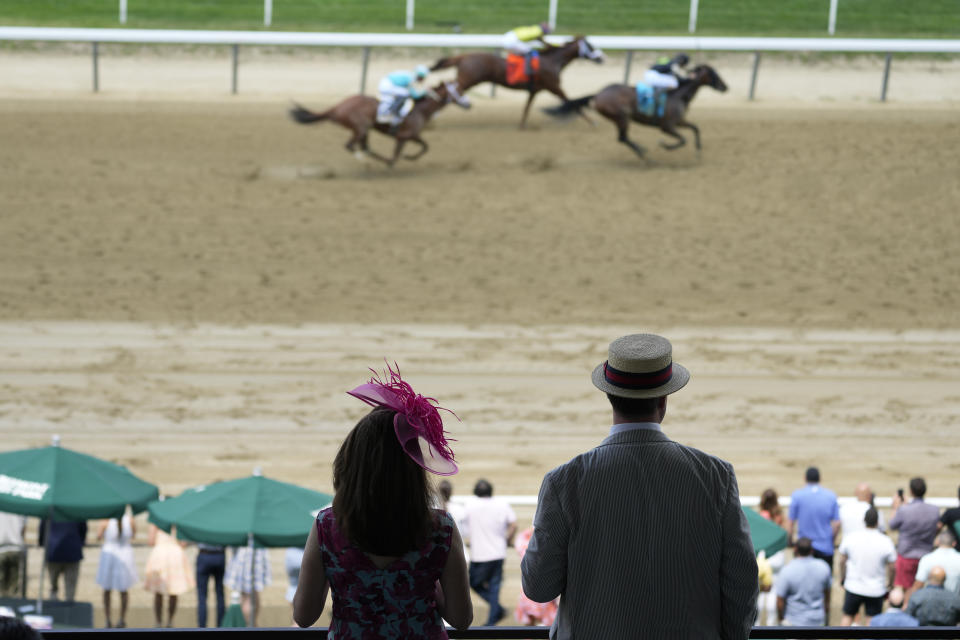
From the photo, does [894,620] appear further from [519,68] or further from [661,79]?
[519,68]

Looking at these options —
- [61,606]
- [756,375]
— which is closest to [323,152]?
[756,375]

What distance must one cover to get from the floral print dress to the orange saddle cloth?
50.8ft

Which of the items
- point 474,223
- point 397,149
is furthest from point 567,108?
point 474,223

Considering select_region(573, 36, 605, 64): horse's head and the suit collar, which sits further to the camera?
select_region(573, 36, 605, 64): horse's head

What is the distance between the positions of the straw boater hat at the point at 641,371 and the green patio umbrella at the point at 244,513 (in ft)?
13.3

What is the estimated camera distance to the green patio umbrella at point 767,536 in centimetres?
587

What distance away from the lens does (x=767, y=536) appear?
5.92 metres

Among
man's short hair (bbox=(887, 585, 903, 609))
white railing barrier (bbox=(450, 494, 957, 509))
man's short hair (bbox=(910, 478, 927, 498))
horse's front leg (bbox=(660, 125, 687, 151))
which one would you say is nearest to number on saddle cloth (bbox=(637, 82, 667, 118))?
horse's front leg (bbox=(660, 125, 687, 151))

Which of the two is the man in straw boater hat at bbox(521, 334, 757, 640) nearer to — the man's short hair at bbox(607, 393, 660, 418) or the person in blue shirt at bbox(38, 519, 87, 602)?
the man's short hair at bbox(607, 393, 660, 418)

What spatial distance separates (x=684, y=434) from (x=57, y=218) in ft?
24.7

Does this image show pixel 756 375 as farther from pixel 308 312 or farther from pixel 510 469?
pixel 308 312

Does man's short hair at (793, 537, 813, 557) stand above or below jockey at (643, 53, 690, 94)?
below

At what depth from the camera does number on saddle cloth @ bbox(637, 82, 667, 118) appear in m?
15.2

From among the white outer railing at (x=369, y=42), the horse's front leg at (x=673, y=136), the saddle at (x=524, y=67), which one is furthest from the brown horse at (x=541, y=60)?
the horse's front leg at (x=673, y=136)
